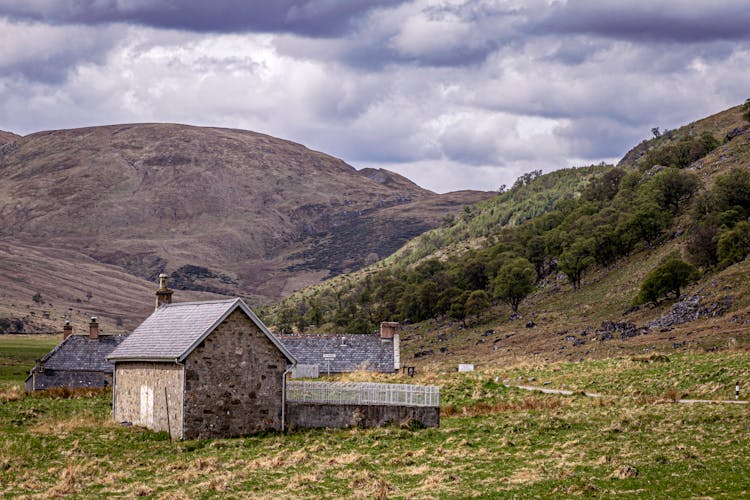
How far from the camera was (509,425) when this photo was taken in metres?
34.3

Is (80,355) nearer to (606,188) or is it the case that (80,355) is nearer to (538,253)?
(538,253)

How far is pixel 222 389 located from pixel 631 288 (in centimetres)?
7594

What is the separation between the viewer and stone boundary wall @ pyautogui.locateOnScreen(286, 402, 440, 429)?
120 ft

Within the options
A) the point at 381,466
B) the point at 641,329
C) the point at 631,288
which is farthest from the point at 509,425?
the point at 631,288

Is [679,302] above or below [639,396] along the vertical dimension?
above

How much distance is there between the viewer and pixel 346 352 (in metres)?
69.6

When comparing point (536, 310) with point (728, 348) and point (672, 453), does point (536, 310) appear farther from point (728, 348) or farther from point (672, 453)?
point (672, 453)

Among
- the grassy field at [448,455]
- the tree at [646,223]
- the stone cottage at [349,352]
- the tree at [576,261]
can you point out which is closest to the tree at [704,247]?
the tree at [646,223]

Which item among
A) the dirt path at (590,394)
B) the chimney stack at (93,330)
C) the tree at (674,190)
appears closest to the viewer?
the dirt path at (590,394)

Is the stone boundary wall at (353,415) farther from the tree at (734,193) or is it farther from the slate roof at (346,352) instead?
the tree at (734,193)

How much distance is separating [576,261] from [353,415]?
270ft

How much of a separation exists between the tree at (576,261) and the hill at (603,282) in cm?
24

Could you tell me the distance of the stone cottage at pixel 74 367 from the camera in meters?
72.3

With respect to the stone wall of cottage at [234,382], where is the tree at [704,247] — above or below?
above
